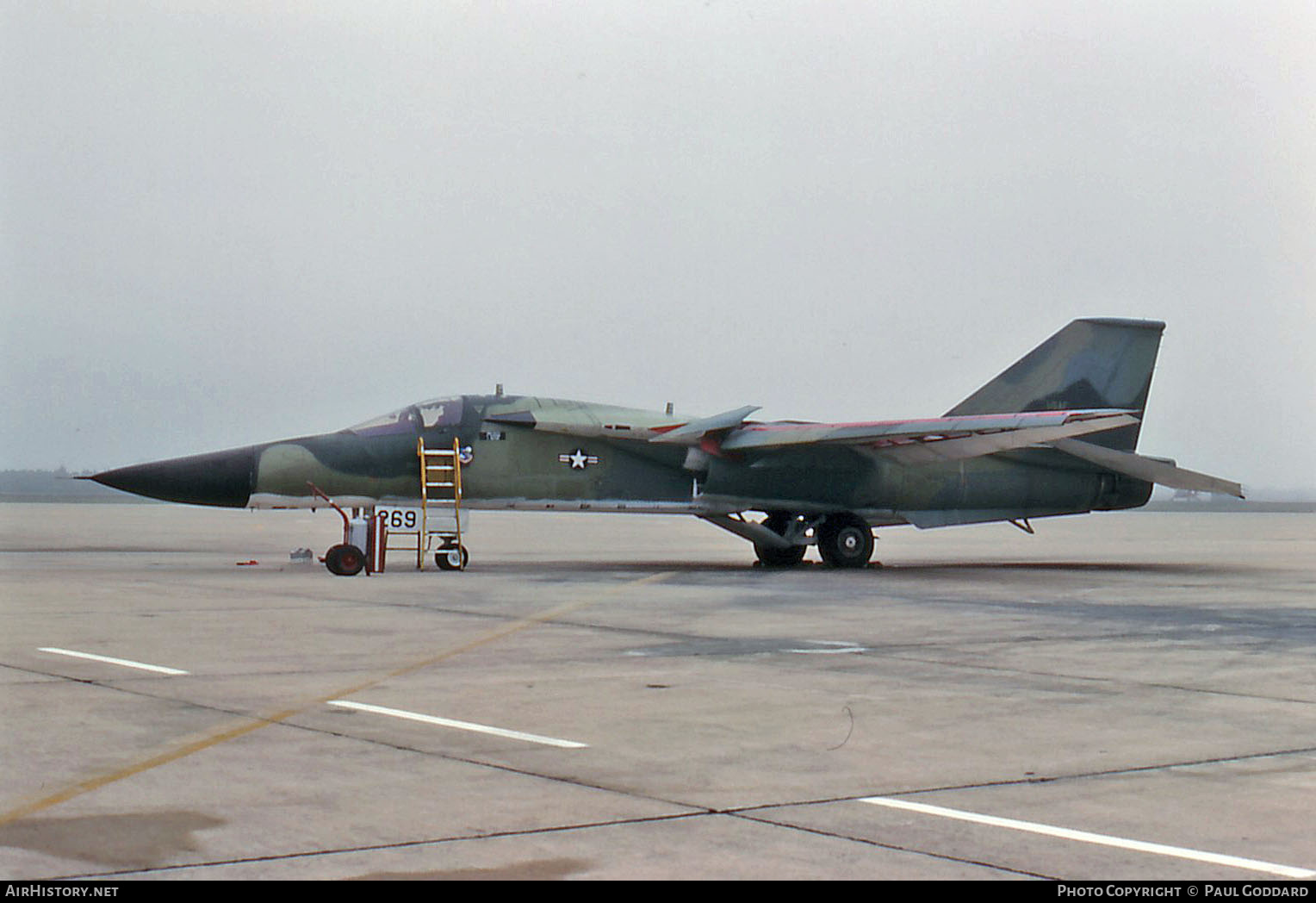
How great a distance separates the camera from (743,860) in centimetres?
449

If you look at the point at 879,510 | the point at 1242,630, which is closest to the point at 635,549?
the point at 879,510

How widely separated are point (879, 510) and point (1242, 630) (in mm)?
10227

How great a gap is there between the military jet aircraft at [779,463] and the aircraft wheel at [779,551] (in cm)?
5

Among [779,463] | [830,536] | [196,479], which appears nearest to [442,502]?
[196,479]

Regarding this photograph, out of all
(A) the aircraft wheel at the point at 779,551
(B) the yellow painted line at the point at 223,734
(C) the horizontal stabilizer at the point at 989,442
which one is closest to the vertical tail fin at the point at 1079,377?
(C) the horizontal stabilizer at the point at 989,442

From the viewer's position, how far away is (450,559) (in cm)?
1983

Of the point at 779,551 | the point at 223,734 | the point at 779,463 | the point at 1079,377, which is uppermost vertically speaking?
the point at 1079,377

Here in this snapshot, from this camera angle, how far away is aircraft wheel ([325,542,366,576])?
1838 centimetres

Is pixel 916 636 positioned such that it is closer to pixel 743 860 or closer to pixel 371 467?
pixel 743 860

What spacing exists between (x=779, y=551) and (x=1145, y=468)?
6.16 meters

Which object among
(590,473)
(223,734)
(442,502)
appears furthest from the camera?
(590,473)

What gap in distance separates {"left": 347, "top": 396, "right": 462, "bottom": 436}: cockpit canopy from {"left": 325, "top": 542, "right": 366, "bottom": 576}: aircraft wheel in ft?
8.23

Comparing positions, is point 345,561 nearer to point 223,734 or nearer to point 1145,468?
point 223,734

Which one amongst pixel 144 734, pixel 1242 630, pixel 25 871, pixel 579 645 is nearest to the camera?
pixel 25 871
